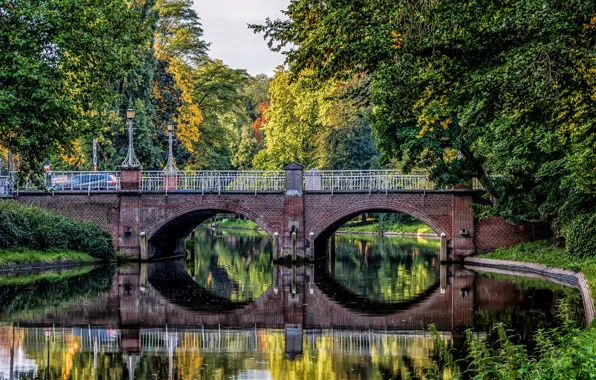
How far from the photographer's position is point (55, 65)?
1770 cm

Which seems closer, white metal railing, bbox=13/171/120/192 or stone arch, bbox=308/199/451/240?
stone arch, bbox=308/199/451/240

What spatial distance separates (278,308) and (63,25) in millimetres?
8286

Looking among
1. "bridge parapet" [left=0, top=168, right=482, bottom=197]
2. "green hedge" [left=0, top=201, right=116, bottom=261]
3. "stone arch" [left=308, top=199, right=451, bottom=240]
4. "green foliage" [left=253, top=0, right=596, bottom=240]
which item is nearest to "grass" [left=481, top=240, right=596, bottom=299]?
"stone arch" [left=308, top=199, right=451, bottom=240]

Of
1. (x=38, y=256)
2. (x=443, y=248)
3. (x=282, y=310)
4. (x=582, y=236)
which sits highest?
(x=582, y=236)

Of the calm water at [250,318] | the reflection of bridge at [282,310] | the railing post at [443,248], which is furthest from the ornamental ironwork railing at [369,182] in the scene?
the reflection of bridge at [282,310]

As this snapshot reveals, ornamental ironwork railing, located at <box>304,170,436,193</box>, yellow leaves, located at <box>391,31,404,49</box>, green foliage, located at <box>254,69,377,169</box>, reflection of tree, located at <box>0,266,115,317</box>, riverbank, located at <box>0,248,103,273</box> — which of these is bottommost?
reflection of tree, located at <box>0,266,115,317</box>

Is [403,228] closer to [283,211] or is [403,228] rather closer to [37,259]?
[283,211]

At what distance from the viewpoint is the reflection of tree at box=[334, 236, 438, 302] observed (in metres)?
22.9

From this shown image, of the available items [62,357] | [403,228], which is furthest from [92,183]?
[403,228]

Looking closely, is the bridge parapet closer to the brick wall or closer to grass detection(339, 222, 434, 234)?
the brick wall

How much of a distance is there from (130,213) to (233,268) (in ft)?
18.7

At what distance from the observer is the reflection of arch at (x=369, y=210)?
1273 inches

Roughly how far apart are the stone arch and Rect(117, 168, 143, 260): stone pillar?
7.67 m

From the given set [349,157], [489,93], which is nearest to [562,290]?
[489,93]
